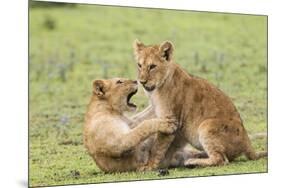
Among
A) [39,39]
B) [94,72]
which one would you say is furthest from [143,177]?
[39,39]

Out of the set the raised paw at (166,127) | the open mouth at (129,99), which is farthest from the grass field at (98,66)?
the raised paw at (166,127)

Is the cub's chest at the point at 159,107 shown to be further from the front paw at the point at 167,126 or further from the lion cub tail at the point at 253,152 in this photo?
the lion cub tail at the point at 253,152

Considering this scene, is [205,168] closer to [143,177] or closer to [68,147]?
[143,177]

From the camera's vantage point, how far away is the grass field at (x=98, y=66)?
4902mm

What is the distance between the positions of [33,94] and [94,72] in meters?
0.45

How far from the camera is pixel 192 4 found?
17.7 ft

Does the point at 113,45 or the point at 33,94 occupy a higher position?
the point at 113,45

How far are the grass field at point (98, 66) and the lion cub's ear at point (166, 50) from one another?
12 centimetres

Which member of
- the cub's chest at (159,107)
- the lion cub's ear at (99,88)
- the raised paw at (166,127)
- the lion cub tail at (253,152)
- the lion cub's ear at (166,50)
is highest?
the lion cub's ear at (166,50)

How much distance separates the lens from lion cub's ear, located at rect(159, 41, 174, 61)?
5117 mm

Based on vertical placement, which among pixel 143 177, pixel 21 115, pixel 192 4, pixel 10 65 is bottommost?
pixel 143 177

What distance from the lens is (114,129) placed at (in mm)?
4891

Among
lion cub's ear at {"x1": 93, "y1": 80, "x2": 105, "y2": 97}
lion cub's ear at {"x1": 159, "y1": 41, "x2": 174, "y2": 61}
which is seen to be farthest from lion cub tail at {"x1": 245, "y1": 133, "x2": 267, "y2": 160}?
lion cub's ear at {"x1": 93, "y1": 80, "x2": 105, "y2": 97}

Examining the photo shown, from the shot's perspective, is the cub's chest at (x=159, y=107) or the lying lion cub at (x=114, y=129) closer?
the lying lion cub at (x=114, y=129)
